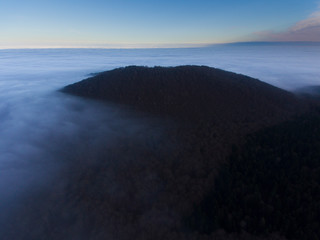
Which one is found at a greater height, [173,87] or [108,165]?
[173,87]

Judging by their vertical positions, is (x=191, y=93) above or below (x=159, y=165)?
above

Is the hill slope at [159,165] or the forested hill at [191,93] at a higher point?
the forested hill at [191,93]

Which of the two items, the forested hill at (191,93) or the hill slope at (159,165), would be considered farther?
the forested hill at (191,93)

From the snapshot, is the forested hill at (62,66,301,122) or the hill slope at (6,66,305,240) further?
the forested hill at (62,66,301,122)

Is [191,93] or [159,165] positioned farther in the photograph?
[191,93]

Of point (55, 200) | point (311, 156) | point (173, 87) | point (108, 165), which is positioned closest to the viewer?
point (55, 200)

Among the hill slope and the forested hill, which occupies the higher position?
the forested hill

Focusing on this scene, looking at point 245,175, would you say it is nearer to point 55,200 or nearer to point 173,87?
point 55,200

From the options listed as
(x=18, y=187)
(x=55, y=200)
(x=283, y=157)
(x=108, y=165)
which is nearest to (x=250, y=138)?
(x=283, y=157)
